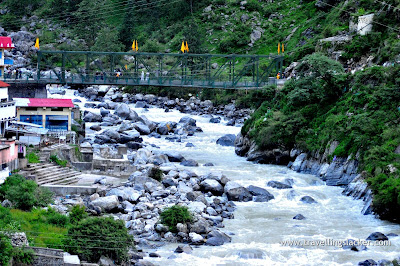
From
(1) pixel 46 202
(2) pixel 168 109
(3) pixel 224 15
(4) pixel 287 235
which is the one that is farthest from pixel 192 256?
(3) pixel 224 15

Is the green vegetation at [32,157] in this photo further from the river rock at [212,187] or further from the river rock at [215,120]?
the river rock at [215,120]

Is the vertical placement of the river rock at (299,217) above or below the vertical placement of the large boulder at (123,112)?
below

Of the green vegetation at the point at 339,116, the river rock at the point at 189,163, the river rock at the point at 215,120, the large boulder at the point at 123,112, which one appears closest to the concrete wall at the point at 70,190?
the river rock at the point at 189,163

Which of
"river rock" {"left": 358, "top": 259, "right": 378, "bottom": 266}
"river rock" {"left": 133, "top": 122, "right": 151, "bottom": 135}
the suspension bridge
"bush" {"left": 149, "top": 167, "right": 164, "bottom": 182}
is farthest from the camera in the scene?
"river rock" {"left": 133, "top": 122, "right": 151, "bottom": 135}

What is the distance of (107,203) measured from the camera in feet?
113

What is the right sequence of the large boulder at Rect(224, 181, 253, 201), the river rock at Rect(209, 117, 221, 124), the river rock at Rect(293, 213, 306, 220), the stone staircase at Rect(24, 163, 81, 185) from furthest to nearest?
the river rock at Rect(209, 117, 221, 124) < the large boulder at Rect(224, 181, 253, 201) < the stone staircase at Rect(24, 163, 81, 185) < the river rock at Rect(293, 213, 306, 220)

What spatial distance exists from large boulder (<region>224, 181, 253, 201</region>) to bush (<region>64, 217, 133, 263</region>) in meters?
11.5

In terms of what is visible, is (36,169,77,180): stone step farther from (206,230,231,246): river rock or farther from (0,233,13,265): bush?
(0,233,13,265): bush

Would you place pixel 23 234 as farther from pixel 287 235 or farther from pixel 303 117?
pixel 303 117

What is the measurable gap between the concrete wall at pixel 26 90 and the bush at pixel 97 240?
111 feet

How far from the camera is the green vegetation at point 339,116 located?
40.8 metres

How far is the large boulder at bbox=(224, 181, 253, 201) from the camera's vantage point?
128 feet

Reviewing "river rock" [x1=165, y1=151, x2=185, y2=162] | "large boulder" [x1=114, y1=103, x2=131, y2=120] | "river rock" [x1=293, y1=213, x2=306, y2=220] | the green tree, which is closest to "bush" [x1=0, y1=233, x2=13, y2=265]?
"river rock" [x1=293, y1=213, x2=306, y2=220]

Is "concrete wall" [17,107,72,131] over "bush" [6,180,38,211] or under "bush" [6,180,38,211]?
over
